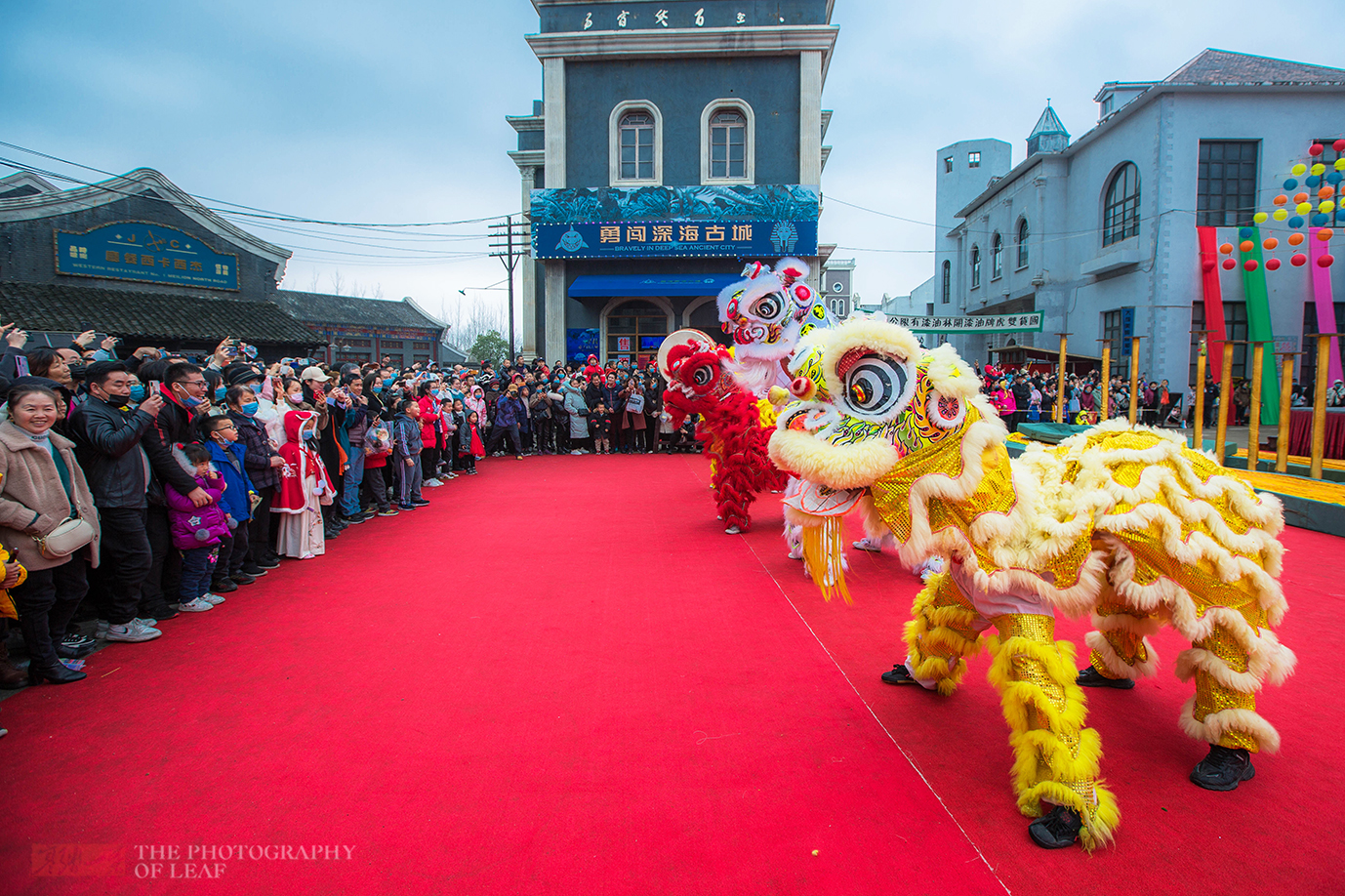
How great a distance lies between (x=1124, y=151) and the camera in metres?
17.4

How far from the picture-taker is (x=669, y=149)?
1631 cm

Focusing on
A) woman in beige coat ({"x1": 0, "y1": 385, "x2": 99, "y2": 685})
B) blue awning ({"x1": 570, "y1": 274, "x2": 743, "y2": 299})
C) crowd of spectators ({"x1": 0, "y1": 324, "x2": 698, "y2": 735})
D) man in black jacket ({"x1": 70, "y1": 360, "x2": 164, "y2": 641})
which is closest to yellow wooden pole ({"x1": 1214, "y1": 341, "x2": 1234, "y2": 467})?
crowd of spectators ({"x1": 0, "y1": 324, "x2": 698, "y2": 735})

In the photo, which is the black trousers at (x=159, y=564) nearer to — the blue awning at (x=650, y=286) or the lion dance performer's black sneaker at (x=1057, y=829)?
the lion dance performer's black sneaker at (x=1057, y=829)

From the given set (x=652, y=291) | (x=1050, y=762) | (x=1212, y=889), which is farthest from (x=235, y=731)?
(x=652, y=291)

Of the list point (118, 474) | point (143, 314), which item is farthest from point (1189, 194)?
point (143, 314)

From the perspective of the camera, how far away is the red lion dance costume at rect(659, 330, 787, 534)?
19.6ft

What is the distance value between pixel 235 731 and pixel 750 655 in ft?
7.63

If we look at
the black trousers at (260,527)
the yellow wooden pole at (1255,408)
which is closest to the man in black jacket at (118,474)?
the black trousers at (260,527)

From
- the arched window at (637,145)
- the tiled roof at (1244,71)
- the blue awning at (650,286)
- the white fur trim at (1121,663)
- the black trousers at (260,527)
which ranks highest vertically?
the tiled roof at (1244,71)

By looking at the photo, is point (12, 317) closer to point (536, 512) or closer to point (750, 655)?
point (536, 512)

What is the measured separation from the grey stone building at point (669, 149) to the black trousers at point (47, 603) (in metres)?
13.1

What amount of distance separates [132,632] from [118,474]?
0.88 m

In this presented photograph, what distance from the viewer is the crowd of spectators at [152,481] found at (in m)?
3.06

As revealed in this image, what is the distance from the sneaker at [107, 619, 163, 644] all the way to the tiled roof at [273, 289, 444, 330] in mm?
25211
